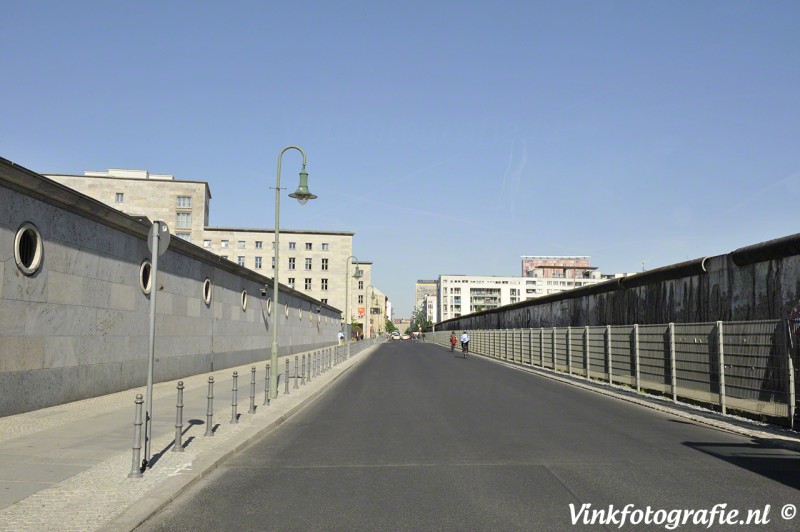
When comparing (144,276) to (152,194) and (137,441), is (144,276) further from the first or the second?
(152,194)

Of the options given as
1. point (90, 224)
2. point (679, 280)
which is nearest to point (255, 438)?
point (90, 224)

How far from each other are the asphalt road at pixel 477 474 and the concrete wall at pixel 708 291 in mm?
3388

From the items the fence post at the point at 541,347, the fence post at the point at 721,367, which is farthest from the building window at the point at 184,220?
the fence post at the point at 721,367

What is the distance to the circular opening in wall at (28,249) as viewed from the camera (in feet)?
39.4

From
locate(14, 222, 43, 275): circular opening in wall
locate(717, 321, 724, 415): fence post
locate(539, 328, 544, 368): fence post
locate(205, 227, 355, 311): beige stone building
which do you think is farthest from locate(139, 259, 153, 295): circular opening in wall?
locate(205, 227, 355, 311): beige stone building

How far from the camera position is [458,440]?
32.6 ft

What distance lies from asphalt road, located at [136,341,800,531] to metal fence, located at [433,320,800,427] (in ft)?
4.58

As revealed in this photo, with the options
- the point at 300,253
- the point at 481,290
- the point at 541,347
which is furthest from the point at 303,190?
the point at 481,290

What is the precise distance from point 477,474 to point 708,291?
37.3ft

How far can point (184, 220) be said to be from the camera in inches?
3590

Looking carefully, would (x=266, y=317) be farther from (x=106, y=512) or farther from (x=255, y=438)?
(x=106, y=512)

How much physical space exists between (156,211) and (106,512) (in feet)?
295

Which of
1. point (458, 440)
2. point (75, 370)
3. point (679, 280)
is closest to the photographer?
point (458, 440)

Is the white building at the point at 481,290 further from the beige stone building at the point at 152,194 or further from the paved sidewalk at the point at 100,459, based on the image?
the paved sidewalk at the point at 100,459
